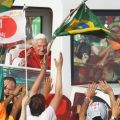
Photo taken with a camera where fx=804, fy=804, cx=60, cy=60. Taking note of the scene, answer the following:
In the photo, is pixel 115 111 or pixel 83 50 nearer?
pixel 115 111

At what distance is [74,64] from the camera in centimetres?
1004

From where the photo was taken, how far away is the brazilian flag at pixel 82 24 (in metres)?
9.50

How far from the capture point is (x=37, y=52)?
10.2 meters

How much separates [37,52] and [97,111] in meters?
1.66

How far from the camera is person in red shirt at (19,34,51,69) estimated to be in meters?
10.1

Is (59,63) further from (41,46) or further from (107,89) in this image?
(41,46)

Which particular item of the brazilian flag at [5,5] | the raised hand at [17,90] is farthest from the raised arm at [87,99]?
the brazilian flag at [5,5]

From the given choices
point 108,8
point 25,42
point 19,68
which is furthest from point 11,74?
point 108,8

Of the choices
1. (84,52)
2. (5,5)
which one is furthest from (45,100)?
(5,5)

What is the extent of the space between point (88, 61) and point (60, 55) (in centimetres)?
76

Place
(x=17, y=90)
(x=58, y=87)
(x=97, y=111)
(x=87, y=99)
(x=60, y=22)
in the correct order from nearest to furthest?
(x=97, y=111), (x=58, y=87), (x=87, y=99), (x=17, y=90), (x=60, y=22)

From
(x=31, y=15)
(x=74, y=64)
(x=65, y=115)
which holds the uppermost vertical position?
(x=31, y=15)

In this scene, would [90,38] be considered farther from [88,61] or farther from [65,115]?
[65,115]

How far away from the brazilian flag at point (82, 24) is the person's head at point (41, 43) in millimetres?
488
